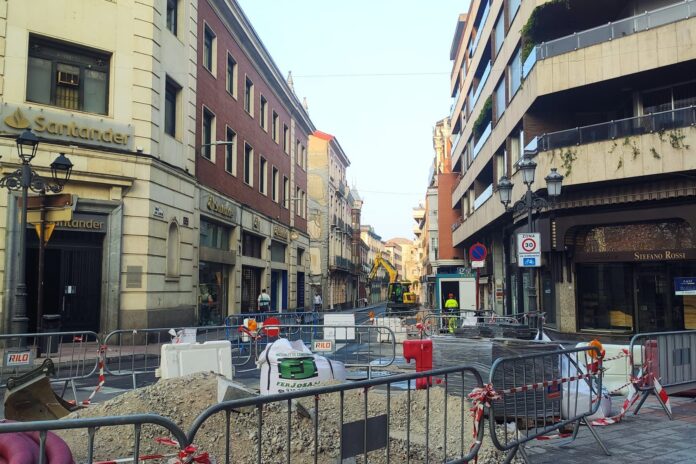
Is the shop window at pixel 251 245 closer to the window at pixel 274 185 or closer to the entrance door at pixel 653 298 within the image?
the window at pixel 274 185

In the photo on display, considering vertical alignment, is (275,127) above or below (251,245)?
above

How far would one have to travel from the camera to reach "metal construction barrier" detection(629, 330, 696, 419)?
7.80 m

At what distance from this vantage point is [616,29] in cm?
1714

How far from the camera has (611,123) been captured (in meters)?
17.2

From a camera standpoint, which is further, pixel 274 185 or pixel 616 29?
pixel 274 185

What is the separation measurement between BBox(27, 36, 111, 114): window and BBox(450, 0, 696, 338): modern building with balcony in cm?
1229

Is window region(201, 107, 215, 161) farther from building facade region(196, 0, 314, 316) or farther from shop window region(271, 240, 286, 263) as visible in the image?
shop window region(271, 240, 286, 263)

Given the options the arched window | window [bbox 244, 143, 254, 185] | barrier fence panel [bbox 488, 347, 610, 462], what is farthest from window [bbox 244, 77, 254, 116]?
barrier fence panel [bbox 488, 347, 610, 462]

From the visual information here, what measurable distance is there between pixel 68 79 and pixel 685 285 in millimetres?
18110

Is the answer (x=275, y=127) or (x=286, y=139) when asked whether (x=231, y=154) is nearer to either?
(x=275, y=127)

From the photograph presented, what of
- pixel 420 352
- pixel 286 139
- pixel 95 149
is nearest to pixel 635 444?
pixel 420 352

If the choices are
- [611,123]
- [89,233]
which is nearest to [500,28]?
[611,123]

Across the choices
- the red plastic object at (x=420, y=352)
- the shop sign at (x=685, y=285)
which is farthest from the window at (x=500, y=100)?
the red plastic object at (x=420, y=352)

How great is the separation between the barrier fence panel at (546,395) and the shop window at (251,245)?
21827mm
